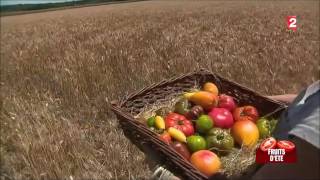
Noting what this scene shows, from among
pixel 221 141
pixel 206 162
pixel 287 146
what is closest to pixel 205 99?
pixel 221 141

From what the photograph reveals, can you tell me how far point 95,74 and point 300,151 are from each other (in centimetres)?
429

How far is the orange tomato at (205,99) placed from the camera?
277cm

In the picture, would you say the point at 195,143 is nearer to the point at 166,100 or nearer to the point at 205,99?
the point at 205,99

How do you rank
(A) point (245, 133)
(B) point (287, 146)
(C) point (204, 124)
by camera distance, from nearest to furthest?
(B) point (287, 146), (A) point (245, 133), (C) point (204, 124)

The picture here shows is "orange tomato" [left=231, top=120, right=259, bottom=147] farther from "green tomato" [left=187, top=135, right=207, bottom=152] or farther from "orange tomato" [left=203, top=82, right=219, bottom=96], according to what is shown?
"orange tomato" [left=203, top=82, right=219, bottom=96]

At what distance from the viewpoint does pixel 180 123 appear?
8.65 ft

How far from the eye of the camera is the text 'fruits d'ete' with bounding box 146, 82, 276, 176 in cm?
233

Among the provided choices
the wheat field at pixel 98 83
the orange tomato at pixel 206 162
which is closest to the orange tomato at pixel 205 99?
the orange tomato at pixel 206 162

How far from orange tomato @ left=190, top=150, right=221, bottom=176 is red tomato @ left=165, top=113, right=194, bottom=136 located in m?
0.31

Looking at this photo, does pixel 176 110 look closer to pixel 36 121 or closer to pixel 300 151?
pixel 300 151

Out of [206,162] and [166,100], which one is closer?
[206,162]

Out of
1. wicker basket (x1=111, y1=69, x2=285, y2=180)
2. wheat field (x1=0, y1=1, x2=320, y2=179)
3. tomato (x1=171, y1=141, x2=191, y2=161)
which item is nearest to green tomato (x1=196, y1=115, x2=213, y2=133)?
tomato (x1=171, y1=141, x2=191, y2=161)

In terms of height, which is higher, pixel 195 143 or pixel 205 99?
pixel 205 99

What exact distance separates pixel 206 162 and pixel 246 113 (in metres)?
0.67
